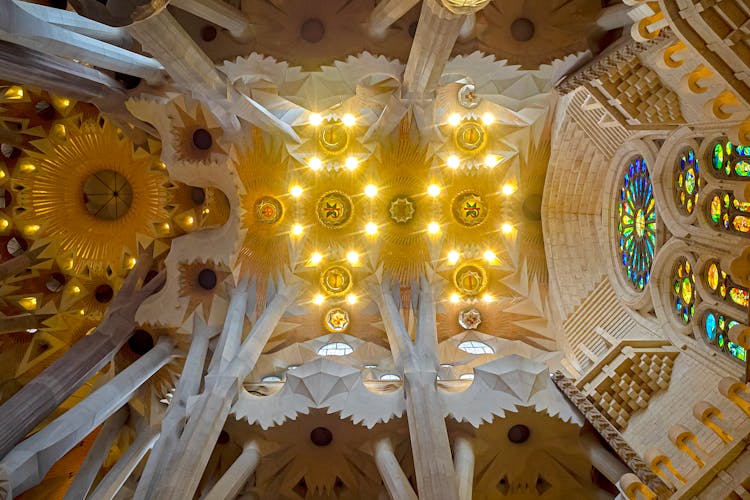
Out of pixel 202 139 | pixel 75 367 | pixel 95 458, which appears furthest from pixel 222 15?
pixel 95 458

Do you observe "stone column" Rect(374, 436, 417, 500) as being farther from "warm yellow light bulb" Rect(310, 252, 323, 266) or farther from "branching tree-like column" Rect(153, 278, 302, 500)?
"warm yellow light bulb" Rect(310, 252, 323, 266)

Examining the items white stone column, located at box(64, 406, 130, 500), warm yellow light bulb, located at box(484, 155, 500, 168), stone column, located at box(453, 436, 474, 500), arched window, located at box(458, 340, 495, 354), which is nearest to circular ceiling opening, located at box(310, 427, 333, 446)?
stone column, located at box(453, 436, 474, 500)

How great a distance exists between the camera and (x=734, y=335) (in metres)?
5.21

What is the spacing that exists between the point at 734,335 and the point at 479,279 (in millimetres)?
7608

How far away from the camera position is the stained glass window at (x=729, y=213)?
675cm

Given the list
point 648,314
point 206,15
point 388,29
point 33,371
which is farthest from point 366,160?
point 33,371

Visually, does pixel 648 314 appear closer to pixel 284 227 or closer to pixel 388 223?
pixel 388 223

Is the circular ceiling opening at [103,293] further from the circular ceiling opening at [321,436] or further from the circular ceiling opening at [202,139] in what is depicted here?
the circular ceiling opening at [321,436]

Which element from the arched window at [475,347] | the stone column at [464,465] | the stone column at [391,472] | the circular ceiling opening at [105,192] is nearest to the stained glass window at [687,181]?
the stone column at [464,465]

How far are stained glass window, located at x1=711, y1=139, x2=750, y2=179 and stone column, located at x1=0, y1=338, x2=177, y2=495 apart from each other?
968cm

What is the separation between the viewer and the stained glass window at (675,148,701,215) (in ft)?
25.3

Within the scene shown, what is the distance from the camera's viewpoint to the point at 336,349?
1248cm

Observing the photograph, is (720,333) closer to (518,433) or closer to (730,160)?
(730,160)

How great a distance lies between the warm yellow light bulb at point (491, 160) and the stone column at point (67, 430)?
7.93m
